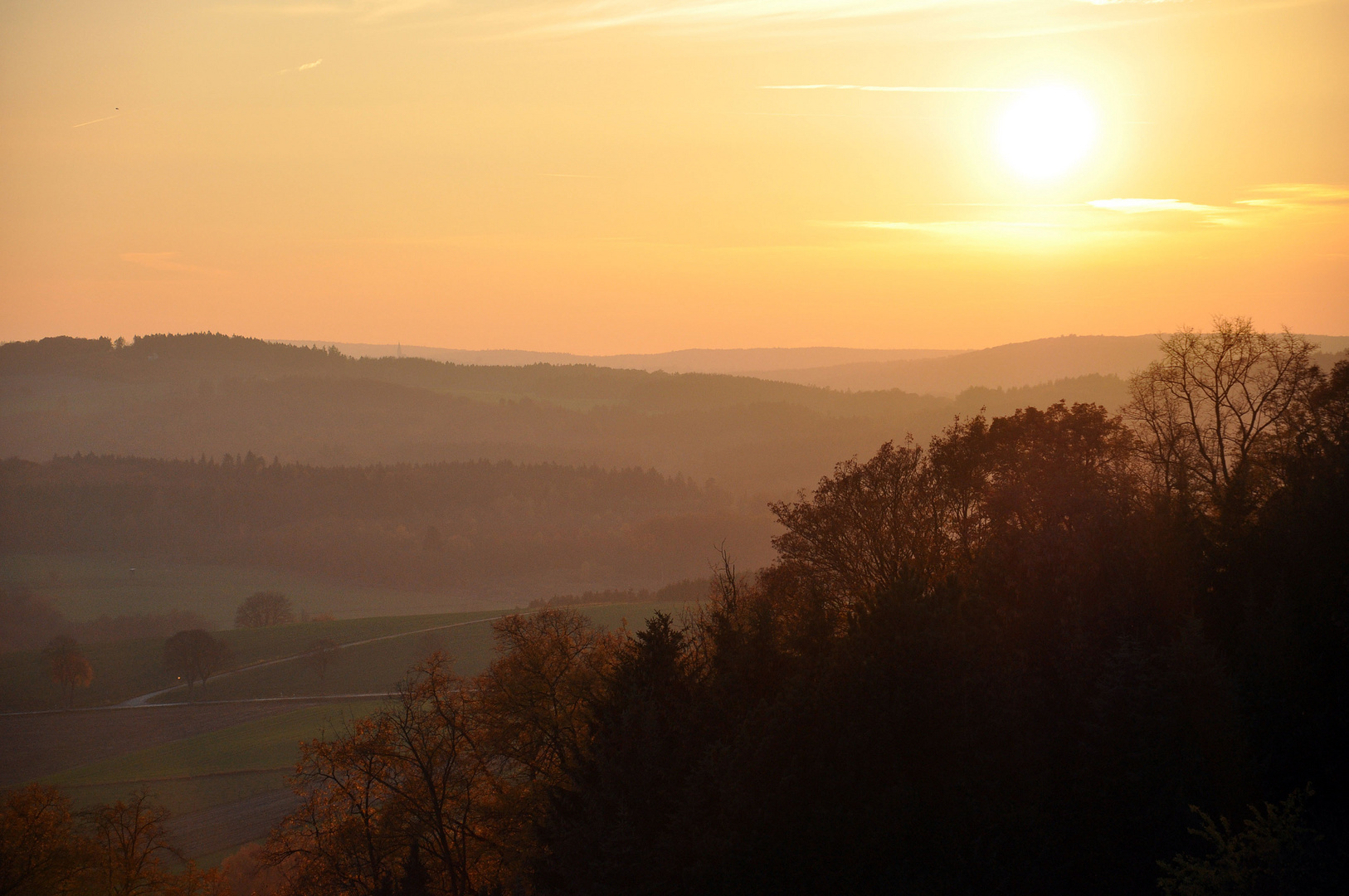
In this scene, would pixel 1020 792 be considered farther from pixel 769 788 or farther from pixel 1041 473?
pixel 1041 473

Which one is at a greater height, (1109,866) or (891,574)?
(891,574)

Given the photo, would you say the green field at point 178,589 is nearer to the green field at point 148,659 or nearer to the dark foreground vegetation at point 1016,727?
the green field at point 148,659

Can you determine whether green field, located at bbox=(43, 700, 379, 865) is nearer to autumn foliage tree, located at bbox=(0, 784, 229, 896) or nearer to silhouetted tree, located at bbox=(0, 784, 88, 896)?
autumn foliage tree, located at bbox=(0, 784, 229, 896)

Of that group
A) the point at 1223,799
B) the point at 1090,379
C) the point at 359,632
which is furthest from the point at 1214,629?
the point at 1090,379

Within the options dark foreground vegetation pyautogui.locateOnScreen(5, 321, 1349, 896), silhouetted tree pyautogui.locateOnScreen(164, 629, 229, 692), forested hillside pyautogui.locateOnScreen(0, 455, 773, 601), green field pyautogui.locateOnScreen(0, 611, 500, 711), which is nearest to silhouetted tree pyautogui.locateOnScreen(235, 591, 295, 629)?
green field pyautogui.locateOnScreen(0, 611, 500, 711)

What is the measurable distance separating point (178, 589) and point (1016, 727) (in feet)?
530

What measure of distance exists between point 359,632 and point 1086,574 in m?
103

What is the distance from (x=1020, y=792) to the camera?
21219 mm

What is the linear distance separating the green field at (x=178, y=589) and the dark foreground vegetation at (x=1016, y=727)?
129533 millimetres

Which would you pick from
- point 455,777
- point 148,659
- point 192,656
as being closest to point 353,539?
point 148,659

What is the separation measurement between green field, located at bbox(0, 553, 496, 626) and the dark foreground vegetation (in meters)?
130

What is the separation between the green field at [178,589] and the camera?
14825 cm

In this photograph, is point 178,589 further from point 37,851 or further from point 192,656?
point 37,851

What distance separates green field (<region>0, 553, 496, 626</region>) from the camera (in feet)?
486
